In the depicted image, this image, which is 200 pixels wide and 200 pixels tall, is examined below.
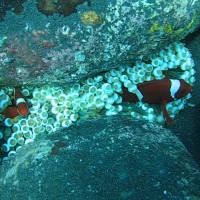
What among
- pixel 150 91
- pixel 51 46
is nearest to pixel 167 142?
pixel 150 91

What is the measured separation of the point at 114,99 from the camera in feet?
7.48

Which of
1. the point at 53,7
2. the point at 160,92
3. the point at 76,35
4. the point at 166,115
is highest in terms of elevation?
the point at 53,7

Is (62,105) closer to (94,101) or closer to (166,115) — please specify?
(94,101)

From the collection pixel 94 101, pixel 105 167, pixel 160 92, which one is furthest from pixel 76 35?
pixel 160 92

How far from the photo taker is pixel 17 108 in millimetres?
2131

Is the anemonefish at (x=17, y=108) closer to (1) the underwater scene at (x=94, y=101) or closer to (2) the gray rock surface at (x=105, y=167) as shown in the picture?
(1) the underwater scene at (x=94, y=101)

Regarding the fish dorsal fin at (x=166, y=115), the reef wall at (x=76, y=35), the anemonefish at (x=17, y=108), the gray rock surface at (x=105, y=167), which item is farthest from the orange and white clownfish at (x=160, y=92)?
the anemonefish at (x=17, y=108)

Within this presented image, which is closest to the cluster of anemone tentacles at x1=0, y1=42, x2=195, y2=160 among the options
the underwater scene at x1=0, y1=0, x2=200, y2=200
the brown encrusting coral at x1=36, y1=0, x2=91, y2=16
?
the underwater scene at x1=0, y1=0, x2=200, y2=200

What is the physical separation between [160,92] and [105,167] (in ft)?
3.39

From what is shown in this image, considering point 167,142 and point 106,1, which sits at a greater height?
point 106,1

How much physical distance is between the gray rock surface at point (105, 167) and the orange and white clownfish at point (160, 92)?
0.51m

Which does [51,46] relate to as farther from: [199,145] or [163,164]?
[199,145]

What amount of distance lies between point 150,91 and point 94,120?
2.14 ft

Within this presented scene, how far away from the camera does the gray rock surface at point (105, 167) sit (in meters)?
1.52
